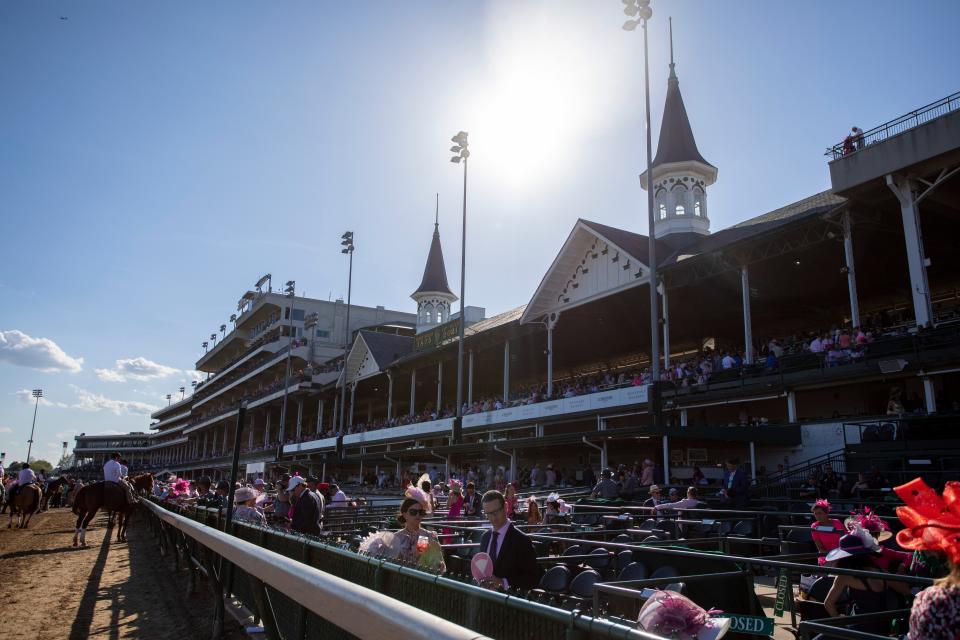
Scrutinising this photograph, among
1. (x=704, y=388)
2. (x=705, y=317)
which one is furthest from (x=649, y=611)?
(x=705, y=317)

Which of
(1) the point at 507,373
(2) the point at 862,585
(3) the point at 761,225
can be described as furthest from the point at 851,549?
(1) the point at 507,373

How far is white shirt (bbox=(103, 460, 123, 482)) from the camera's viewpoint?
15680mm

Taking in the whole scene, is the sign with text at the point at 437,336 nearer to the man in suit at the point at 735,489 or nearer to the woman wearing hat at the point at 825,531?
the man in suit at the point at 735,489

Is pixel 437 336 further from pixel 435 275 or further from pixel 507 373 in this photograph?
pixel 435 275

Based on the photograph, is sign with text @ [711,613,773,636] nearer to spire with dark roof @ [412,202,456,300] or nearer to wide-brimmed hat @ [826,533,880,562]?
wide-brimmed hat @ [826,533,880,562]

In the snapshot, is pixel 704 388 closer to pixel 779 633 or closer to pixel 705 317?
pixel 705 317

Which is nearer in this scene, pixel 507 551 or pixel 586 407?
pixel 507 551

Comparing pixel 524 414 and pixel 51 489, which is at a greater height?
pixel 524 414

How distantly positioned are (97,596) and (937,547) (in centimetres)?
1019

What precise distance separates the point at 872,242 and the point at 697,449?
33.5 ft

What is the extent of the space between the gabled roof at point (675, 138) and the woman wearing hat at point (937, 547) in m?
38.3

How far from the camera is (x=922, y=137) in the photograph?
63.5 ft

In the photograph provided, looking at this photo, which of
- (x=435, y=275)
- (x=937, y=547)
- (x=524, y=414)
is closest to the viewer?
(x=937, y=547)

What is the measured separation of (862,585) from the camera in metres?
4.74
